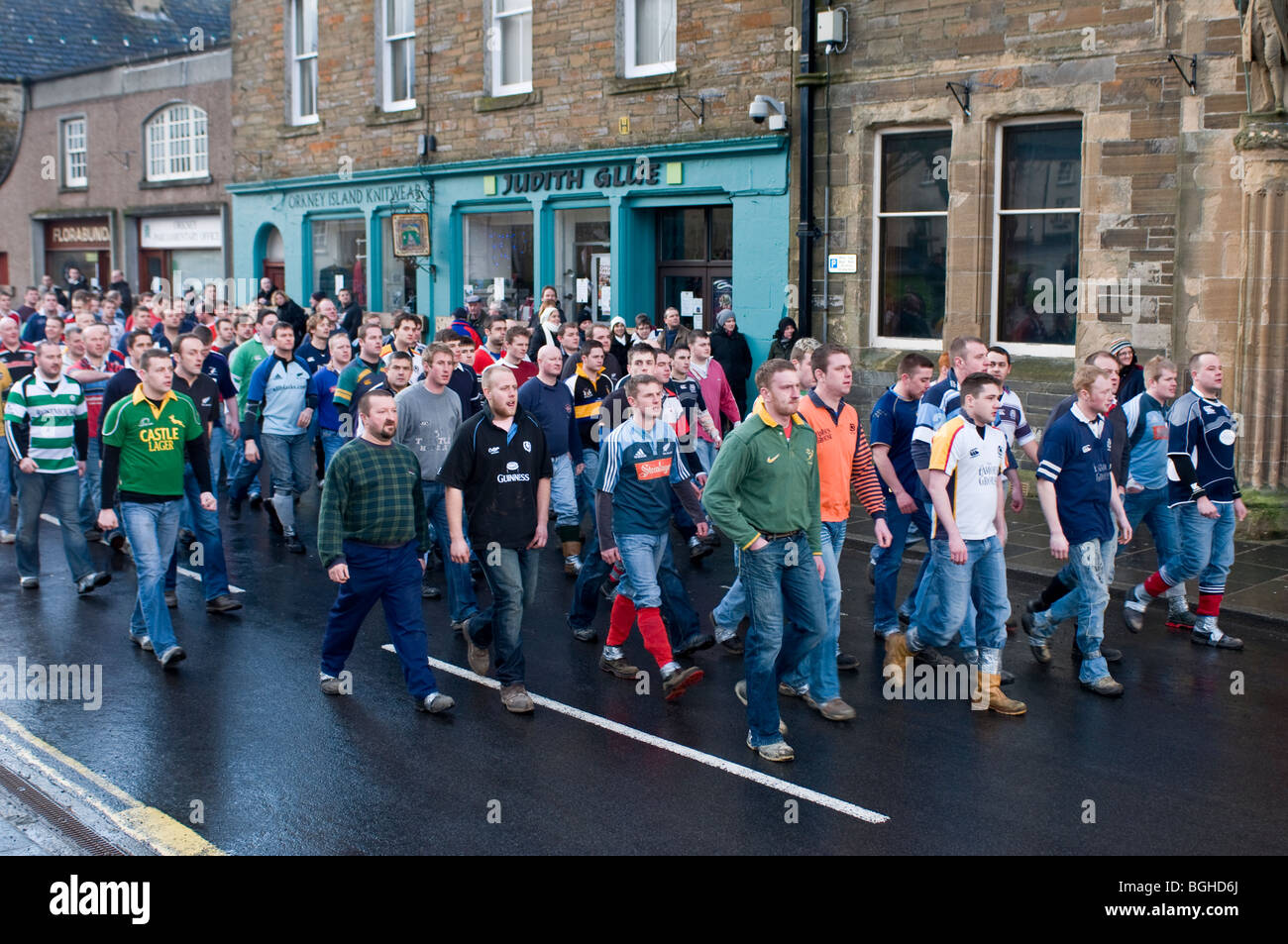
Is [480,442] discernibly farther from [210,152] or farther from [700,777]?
[210,152]

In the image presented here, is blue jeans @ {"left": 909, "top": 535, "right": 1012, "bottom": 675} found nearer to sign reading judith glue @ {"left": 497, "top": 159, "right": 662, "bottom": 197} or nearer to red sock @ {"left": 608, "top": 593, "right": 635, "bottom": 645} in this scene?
red sock @ {"left": 608, "top": 593, "right": 635, "bottom": 645}

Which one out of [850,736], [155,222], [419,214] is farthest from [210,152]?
[850,736]

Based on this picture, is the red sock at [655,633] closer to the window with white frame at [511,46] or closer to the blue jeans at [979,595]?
the blue jeans at [979,595]

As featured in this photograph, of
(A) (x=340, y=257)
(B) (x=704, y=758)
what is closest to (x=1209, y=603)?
(B) (x=704, y=758)

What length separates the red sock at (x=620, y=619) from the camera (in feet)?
27.9

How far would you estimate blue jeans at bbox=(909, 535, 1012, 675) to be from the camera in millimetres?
7754

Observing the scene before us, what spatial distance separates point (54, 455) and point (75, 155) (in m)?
25.1

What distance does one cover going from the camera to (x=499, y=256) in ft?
73.6

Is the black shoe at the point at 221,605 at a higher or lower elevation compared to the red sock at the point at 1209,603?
lower

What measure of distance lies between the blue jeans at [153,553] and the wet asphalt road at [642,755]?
0.25 m

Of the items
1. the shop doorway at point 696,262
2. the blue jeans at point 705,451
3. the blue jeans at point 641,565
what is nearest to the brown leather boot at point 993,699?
the blue jeans at point 641,565

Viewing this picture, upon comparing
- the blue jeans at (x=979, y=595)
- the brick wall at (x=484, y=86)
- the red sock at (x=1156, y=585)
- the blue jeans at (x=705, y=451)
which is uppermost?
the brick wall at (x=484, y=86)

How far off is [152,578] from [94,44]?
3204cm

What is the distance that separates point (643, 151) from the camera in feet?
63.0
